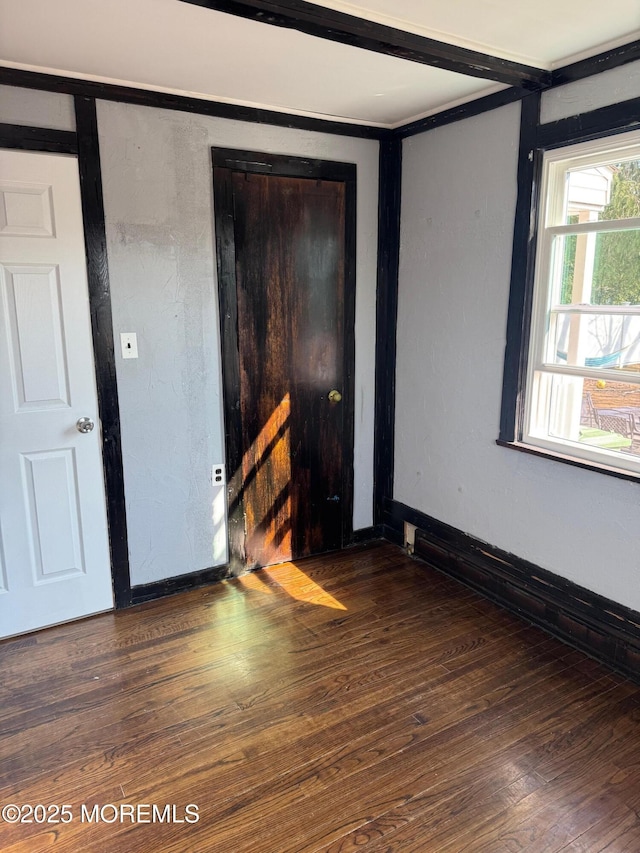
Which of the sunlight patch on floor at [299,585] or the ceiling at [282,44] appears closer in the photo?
the ceiling at [282,44]

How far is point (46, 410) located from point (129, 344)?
0.48 metres

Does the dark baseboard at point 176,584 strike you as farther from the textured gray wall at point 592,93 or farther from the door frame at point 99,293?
the textured gray wall at point 592,93

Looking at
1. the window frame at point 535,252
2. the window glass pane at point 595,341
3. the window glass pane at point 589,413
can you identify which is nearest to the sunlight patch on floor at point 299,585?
the window frame at point 535,252

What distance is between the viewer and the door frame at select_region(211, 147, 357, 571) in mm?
2898

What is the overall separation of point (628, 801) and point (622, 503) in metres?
1.04

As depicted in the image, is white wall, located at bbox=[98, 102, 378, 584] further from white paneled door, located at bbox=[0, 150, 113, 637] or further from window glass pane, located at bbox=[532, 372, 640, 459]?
window glass pane, located at bbox=[532, 372, 640, 459]

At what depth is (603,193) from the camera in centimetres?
240

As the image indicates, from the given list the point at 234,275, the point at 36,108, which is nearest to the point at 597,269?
the point at 234,275

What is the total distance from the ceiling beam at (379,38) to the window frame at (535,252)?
0.23 m

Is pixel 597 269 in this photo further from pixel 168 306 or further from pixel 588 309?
pixel 168 306

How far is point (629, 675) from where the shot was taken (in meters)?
2.36

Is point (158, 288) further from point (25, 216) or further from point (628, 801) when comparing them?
point (628, 801)

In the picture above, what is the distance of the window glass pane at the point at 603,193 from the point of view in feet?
7.54

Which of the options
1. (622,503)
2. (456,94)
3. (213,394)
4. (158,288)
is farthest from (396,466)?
(456,94)
